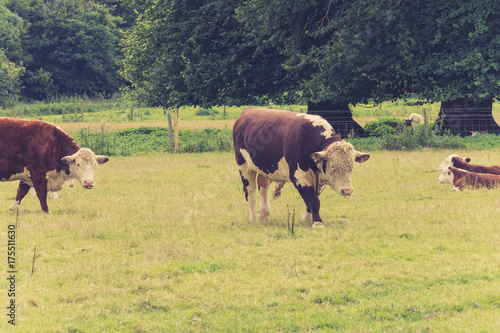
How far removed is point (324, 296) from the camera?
6.72m

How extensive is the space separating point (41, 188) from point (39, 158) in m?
0.61

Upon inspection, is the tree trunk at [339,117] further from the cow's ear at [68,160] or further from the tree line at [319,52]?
the cow's ear at [68,160]

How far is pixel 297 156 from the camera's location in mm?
10031

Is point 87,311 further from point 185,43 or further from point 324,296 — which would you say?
A: point 185,43

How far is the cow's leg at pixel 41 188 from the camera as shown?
39.5 ft

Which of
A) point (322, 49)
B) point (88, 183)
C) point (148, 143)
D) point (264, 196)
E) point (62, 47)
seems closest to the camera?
point (264, 196)

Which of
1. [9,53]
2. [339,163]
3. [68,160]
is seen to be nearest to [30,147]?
[68,160]

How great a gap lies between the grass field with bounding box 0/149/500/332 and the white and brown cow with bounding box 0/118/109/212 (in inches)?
24.5

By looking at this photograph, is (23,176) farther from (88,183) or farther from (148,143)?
(148,143)

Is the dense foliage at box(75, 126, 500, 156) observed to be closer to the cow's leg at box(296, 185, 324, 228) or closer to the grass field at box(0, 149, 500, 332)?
the grass field at box(0, 149, 500, 332)

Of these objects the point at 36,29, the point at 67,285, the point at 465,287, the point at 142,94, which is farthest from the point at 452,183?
the point at 36,29

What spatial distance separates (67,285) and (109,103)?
174ft

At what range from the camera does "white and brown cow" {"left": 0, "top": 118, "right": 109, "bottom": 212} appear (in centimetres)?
1199

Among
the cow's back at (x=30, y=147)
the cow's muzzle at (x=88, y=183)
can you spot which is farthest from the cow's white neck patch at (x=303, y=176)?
the cow's back at (x=30, y=147)
